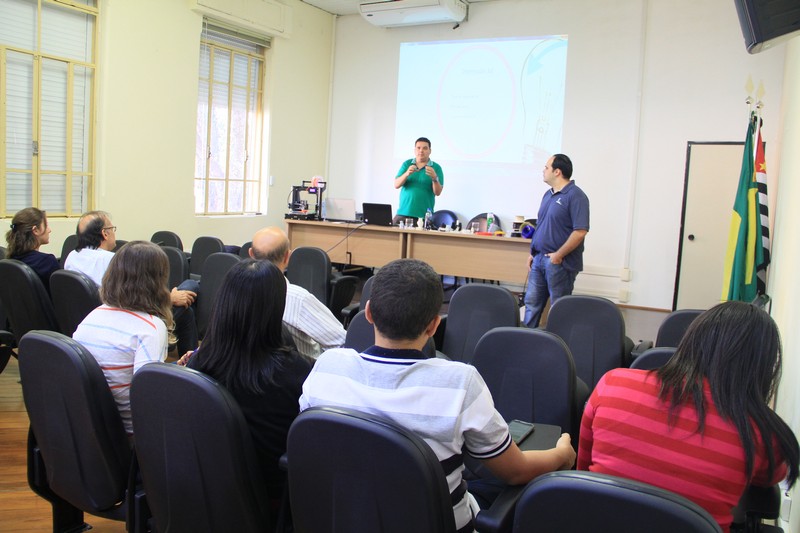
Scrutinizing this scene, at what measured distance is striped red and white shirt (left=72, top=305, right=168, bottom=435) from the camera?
6.82ft

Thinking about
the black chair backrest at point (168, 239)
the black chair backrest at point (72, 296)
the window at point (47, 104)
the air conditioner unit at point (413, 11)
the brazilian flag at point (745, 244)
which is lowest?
the black chair backrest at point (72, 296)

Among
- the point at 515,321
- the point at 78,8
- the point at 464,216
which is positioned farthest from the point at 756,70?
the point at 78,8

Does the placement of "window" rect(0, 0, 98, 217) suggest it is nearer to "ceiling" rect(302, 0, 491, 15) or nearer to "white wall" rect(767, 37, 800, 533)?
"ceiling" rect(302, 0, 491, 15)

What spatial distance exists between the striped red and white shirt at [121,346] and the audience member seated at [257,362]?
1.23 ft

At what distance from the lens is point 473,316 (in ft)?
10.9

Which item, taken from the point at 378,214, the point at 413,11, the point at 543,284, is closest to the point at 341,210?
the point at 378,214

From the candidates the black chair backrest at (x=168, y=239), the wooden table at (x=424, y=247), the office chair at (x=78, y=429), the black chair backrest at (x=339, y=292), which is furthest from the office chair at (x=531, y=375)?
the wooden table at (x=424, y=247)

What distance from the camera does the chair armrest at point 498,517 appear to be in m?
1.41

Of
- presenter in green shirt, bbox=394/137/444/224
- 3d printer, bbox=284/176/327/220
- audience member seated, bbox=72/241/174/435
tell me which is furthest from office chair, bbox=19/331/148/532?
3d printer, bbox=284/176/327/220

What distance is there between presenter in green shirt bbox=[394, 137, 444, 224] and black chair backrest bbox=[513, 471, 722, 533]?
591 centimetres

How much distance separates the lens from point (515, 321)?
128 inches

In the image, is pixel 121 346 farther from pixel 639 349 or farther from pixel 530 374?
pixel 639 349

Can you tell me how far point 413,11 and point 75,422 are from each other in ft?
22.6

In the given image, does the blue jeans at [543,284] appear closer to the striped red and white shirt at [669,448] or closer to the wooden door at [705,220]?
the wooden door at [705,220]
